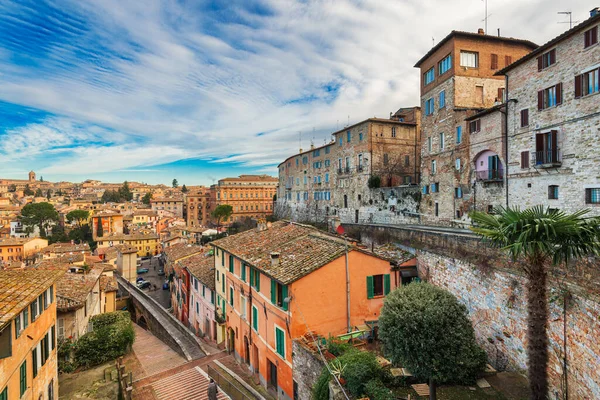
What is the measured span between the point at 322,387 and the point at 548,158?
56.0 ft

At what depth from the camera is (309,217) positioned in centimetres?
5438

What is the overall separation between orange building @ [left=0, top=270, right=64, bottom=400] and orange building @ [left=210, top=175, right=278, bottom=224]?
90.7 meters

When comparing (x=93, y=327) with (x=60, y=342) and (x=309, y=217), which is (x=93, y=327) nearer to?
(x=60, y=342)

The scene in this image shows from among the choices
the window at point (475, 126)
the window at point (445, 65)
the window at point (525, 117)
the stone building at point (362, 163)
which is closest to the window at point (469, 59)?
the window at point (445, 65)

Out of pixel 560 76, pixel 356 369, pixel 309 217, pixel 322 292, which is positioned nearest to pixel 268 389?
pixel 322 292

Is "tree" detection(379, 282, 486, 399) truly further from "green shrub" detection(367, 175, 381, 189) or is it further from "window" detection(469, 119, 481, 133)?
"green shrub" detection(367, 175, 381, 189)

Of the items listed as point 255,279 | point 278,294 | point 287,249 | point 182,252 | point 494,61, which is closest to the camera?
point 278,294

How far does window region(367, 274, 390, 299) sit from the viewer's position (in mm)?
15109

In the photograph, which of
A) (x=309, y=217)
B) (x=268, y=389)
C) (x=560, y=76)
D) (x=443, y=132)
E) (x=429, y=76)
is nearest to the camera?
(x=268, y=389)

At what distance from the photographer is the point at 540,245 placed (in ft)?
21.5

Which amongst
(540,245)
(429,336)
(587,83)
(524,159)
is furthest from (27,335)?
(587,83)

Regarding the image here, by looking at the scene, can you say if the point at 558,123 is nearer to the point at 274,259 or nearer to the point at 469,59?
the point at 469,59

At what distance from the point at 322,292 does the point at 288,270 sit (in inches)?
68.9

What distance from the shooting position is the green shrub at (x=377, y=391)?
920cm
